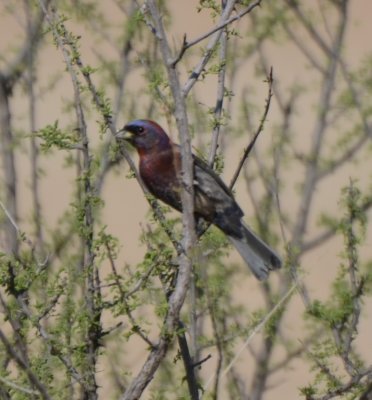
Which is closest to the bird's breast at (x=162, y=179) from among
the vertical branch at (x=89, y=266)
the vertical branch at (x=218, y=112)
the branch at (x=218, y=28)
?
the vertical branch at (x=218, y=112)

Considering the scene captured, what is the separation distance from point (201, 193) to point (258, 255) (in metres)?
0.37

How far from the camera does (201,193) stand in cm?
523

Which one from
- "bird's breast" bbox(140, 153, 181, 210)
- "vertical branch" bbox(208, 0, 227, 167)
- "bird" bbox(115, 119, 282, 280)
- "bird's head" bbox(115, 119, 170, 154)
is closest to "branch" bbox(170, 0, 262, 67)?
"vertical branch" bbox(208, 0, 227, 167)

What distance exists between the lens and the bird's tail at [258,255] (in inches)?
200

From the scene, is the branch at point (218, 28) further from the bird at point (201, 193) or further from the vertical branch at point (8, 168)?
the vertical branch at point (8, 168)

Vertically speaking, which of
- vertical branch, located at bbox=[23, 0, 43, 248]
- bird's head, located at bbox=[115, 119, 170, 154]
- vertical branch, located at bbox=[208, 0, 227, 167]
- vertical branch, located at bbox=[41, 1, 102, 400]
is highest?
vertical branch, located at bbox=[23, 0, 43, 248]

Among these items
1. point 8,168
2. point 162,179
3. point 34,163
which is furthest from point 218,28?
point 8,168

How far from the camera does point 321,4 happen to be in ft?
23.7

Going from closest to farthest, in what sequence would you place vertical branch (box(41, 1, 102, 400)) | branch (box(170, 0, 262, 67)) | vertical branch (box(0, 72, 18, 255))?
1. branch (box(170, 0, 262, 67))
2. vertical branch (box(41, 1, 102, 400))
3. vertical branch (box(0, 72, 18, 255))

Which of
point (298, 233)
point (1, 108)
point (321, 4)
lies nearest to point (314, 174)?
point (298, 233)

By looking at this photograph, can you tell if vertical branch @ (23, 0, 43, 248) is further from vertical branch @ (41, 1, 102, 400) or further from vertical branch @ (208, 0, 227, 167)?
vertical branch @ (41, 1, 102, 400)

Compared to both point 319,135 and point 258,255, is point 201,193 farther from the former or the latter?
point 319,135

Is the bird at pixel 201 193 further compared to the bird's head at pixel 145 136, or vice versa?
the bird's head at pixel 145 136

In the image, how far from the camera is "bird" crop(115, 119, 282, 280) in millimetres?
5105
